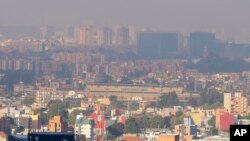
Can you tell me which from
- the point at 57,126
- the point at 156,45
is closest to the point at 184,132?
the point at 57,126

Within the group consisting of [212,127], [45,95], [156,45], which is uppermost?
[156,45]

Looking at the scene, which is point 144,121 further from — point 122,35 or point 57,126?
point 122,35

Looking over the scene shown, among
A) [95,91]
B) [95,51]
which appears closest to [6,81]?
[95,91]

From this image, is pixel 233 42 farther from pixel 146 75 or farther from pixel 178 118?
pixel 178 118

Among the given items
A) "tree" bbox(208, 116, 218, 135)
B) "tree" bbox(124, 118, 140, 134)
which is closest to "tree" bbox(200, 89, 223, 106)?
"tree" bbox(208, 116, 218, 135)

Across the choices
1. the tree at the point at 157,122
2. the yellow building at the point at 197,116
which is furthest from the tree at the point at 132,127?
the yellow building at the point at 197,116
